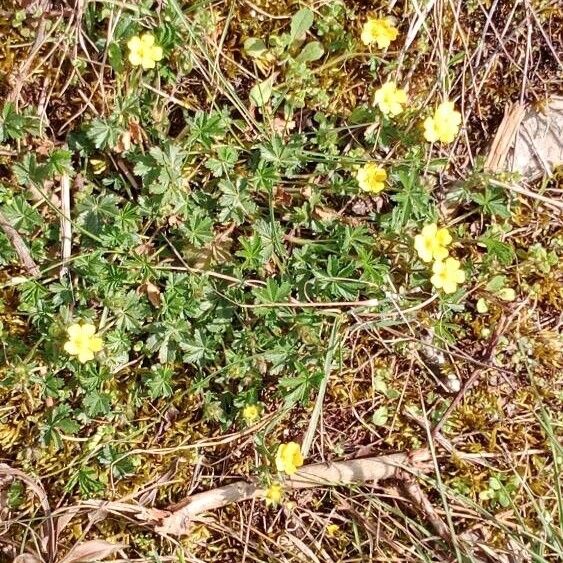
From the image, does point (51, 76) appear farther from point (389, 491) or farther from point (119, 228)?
point (389, 491)

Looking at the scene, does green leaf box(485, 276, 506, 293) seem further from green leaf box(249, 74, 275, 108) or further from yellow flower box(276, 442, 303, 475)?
green leaf box(249, 74, 275, 108)

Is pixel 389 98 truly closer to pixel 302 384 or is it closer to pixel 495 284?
pixel 495 284

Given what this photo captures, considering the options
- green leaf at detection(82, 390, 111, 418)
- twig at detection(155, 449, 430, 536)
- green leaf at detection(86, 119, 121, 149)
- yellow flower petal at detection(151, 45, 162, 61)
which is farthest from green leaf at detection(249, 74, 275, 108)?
twig at detection(155, 449, 430, 536)

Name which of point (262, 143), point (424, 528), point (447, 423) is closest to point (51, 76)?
point (262, 143)

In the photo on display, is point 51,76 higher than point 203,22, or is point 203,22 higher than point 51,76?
point 203,22

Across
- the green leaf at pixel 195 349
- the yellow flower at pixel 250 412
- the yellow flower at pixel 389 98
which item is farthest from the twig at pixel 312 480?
the yellow flower at pixel 389 98

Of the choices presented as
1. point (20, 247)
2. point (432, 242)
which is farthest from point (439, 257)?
point (20, 247)
